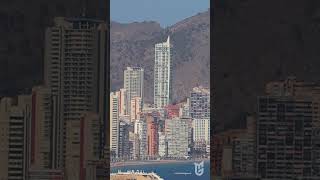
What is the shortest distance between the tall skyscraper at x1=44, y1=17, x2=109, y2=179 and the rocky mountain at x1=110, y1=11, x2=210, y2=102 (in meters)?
7.95

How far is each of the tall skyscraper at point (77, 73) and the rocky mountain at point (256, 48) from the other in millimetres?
771

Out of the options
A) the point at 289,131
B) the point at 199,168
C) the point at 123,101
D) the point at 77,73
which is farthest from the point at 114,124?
the point at 289,131

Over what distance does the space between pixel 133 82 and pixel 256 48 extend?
8.71 m

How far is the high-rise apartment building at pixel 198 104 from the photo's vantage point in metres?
13.2

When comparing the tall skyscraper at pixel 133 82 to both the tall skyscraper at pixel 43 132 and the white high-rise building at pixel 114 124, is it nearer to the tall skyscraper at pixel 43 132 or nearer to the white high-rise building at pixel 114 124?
the white high-rise building at pixel 114 124

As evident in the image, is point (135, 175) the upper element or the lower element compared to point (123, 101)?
lower

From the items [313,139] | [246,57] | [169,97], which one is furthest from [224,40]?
[169,97]

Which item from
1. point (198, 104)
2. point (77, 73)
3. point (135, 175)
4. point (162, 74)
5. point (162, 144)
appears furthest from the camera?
point (162, 144)

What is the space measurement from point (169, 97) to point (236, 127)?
8.38 meters

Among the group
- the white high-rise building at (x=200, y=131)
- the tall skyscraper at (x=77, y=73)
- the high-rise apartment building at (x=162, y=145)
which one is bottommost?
the high-rise apartment building at (x=162, y=145)

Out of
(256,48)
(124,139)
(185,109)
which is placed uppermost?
(256,48)

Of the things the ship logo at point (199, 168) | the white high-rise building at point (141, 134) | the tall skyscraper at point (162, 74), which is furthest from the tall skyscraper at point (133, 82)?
the ship logo at point (199, 168)

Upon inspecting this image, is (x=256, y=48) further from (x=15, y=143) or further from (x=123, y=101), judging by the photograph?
(x=123, y=101)

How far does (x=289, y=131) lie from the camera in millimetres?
4723
